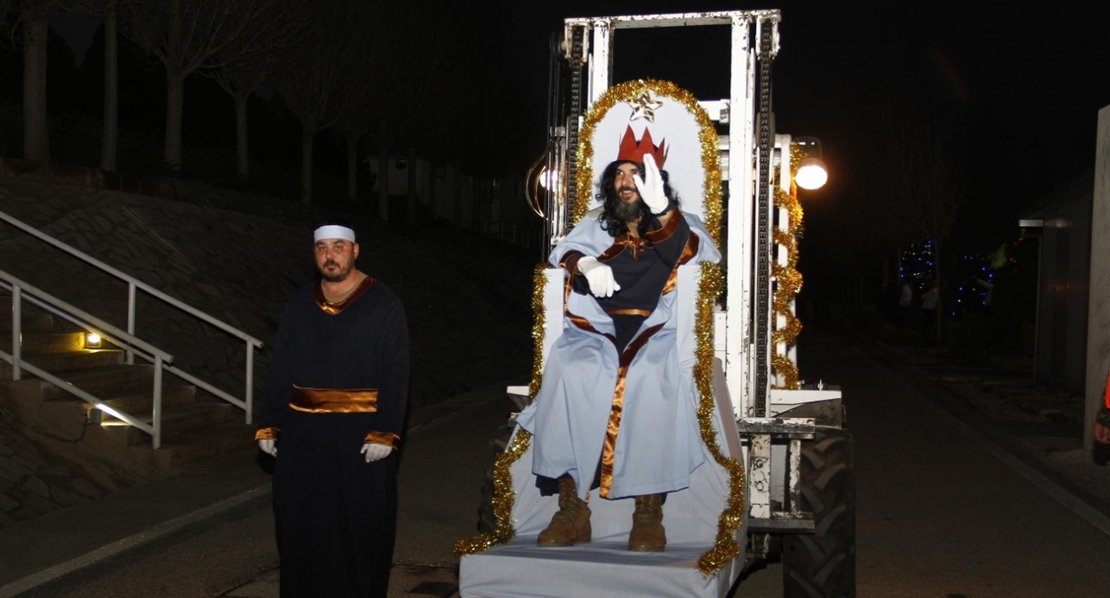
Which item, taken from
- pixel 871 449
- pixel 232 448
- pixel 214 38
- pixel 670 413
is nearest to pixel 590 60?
pixel 670 413

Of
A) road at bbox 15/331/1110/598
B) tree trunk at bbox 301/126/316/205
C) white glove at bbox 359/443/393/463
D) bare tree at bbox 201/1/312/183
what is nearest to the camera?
white glove at bbox 359/443/393/463

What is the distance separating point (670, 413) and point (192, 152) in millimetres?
25428

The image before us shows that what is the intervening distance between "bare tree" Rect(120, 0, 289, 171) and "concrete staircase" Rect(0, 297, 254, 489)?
31.0 feet

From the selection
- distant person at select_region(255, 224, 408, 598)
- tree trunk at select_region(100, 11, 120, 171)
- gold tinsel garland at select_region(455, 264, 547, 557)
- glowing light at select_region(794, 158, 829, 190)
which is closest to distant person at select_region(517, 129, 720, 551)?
gold tinsel garland at select_region(455, 264, 547, 557)

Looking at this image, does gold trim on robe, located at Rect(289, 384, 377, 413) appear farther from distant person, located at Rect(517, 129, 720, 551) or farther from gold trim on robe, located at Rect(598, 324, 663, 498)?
gold trim on robe, located at Rect(598, 324, 663, 498)

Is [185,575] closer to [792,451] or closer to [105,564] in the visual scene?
[105,564]

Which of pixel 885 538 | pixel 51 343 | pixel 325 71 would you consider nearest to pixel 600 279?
pixel 885 538

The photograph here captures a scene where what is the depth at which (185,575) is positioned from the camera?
756 cm

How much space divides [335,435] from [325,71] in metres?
26.5

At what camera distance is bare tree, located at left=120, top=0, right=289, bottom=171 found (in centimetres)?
2111

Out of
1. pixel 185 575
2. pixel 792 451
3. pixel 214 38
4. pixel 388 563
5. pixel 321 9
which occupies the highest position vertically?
pixel 321 9

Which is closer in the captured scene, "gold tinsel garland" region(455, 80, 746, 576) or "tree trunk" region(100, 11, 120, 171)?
"gold tinsel garland" region(455, 80, 746, 576)

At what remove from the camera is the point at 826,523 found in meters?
6.16

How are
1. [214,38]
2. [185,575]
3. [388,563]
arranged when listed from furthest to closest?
1. [214,38]
2. [185,575]
3. [388,563]
